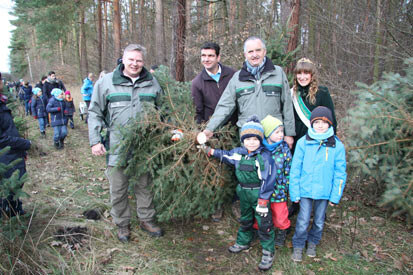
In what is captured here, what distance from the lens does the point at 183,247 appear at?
3607 millimetres

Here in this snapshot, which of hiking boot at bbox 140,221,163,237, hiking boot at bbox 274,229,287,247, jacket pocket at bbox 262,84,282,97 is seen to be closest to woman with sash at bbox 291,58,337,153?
jacket pocket at bbox 262,84,282,97

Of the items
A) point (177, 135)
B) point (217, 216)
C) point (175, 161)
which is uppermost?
point (177, 135)

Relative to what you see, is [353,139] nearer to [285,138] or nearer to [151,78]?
[285,138]

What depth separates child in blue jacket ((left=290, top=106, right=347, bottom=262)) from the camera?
3.05m

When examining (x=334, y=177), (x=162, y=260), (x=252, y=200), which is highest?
(x=334, y=177)

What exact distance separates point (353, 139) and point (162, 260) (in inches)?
99.0

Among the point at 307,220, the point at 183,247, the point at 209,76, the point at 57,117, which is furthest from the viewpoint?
the point at 57,117

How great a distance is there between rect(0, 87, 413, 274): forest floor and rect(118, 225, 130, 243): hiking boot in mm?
96

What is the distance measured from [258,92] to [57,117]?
7.27m

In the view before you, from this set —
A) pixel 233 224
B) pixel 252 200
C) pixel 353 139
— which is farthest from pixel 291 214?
pixel 353 139

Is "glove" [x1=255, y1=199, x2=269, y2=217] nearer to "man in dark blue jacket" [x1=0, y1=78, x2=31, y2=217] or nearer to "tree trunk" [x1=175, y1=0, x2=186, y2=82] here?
"man in dark blue jacket" [x1=0, y1=78, x2=31, y2=217]

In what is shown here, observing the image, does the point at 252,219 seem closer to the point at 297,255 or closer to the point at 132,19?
the point at 297,255

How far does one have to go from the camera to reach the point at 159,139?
3504 mm

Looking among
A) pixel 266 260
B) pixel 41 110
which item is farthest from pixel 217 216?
pixel 41 110
